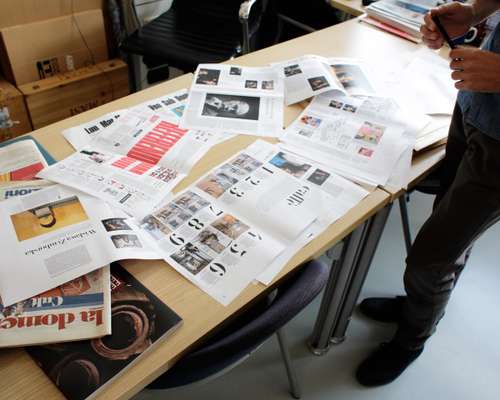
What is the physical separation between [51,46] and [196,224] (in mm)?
1575

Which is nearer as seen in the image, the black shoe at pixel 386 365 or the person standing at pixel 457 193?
the person standing at pixel 457 193

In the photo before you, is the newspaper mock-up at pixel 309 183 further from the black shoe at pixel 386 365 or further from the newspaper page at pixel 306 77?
the black shoe at pixel 386 365

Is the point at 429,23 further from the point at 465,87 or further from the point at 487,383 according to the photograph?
the point at 487,383

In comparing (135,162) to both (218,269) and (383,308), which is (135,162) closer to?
(218,269)

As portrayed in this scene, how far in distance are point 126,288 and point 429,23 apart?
1.05 meters

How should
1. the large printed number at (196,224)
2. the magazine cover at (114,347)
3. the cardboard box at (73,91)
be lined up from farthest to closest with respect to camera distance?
the cardboard box at (73,91), the large printed number at (196,224), the magazine cover at (114,347)

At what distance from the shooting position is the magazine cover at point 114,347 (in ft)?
1.93

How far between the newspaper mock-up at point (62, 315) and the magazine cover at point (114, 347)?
13 millimetres

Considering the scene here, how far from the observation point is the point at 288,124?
3.65 feet

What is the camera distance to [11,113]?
75.5 inches

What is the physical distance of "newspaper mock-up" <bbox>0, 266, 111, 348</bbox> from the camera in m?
0.62

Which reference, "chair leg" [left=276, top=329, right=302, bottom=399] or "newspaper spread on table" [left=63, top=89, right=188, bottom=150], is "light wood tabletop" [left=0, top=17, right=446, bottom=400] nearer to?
"newspaper spread on table" [left=63, top=89, right=188, bottom=150]

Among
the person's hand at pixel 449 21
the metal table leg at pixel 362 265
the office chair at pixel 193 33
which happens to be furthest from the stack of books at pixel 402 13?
the metal table leg at pixel 362 265

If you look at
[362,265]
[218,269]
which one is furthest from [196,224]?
[362,265]
